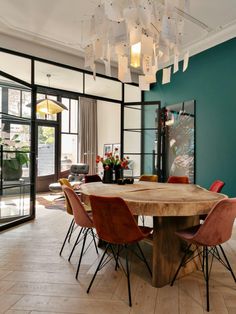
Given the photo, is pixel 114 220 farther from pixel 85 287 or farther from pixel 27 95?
pixel 27 95

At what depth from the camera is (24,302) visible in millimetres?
2053

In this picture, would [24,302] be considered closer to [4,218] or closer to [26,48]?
[4,218]

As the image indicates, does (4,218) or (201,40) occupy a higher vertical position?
(201,40)

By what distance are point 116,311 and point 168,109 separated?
4.71 meters

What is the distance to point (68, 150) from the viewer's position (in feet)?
29.1

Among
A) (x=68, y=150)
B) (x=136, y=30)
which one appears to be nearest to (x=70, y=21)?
(x=136, y=30)

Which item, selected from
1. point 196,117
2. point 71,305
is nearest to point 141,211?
point 71,305

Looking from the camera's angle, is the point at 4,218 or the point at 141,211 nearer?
the point at 141,211

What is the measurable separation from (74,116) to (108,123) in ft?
4.11

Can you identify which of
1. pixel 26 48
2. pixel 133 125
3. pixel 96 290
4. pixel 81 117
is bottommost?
pixel 96 290

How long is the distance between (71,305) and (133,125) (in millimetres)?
4609

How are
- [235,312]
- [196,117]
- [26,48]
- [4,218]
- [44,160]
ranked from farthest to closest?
[44,160]
[196,117]
[26,48]
[4,218]
[235,312]

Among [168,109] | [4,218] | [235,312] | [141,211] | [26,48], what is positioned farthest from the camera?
[168,109]

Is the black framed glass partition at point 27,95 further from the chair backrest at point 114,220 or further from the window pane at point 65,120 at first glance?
the window pane at point 65,120
